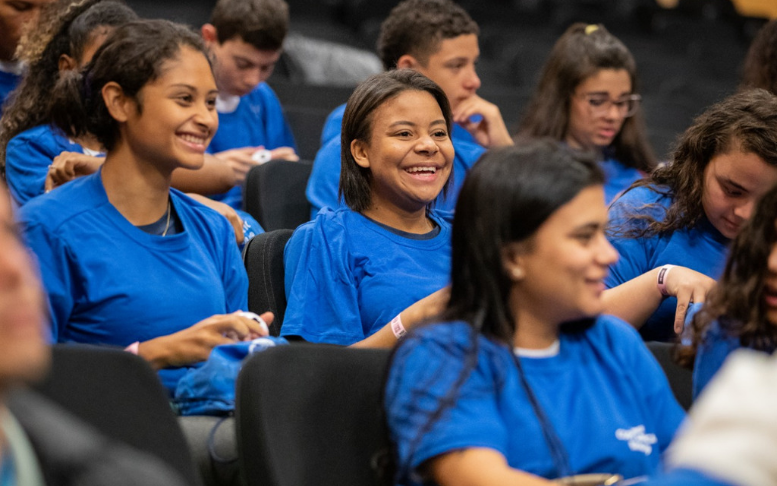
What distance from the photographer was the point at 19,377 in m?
0.83

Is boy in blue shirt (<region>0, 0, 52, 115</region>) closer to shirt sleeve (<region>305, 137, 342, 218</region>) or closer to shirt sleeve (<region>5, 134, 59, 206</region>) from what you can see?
shirt sleeve (<region>5, 134, 59, 206</region>)

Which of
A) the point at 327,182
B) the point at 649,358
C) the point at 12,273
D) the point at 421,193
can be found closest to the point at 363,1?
the point at 327,182

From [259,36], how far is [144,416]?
1923mm

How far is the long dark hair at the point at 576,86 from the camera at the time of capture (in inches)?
122

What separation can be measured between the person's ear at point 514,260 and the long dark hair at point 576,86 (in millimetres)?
1775

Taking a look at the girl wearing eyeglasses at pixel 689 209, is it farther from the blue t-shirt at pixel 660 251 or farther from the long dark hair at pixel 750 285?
the long dark hair at pixel 750 285

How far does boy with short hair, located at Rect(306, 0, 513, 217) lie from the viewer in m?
2.87

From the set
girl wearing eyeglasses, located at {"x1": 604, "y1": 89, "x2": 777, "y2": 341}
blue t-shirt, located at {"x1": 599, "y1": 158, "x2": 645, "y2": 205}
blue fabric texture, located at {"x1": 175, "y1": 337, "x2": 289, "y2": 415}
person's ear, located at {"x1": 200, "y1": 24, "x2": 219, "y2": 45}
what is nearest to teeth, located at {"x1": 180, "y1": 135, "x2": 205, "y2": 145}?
blue fabric texture, located at {"x1": 175, "y1": 337, "x2": 289, "y2": 415}

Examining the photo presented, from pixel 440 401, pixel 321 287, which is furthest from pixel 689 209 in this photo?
pixel 440 401

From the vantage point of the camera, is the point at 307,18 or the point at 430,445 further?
the point at 307,18

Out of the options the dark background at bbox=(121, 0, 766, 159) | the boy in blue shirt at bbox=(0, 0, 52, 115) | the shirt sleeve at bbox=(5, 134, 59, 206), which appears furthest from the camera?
the dark background at bbox=(121, 0, 766, 159)

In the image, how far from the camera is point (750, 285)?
1.43 metres

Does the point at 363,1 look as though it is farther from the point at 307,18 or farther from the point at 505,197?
the point at 505,197

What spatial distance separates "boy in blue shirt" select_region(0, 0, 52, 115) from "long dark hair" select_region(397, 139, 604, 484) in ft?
5.79
